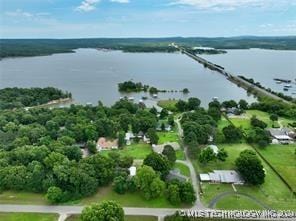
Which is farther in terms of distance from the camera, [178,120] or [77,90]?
[77,90]

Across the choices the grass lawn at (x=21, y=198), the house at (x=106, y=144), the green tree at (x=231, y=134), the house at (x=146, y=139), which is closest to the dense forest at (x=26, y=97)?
the house at (x=106, y=144)

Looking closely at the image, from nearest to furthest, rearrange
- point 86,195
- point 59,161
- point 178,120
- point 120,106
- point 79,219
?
point 79,219
point 86,195
point 59,161
point 178,120
point 120,106

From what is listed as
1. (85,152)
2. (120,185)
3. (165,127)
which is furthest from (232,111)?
(120,185)

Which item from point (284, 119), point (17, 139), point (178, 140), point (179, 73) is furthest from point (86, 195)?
point (179, 73)

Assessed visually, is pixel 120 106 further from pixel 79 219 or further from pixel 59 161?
pixel 79 219

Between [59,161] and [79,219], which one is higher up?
[59,161]

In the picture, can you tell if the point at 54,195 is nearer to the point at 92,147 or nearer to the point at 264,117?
the point at 92,147

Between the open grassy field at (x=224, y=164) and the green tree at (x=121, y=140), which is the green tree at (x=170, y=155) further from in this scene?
the green tree at (x=121, y=140)

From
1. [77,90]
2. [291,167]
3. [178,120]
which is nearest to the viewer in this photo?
[291,167]
